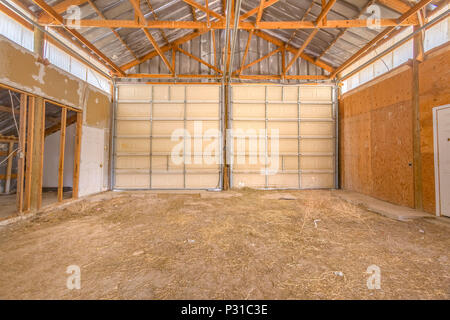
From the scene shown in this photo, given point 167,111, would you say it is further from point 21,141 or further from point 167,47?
point 21,141

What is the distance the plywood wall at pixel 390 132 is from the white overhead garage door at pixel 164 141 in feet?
18.1

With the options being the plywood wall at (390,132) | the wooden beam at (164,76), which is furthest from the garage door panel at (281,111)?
the wooden beam at (164,76)

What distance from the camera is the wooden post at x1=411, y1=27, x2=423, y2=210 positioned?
482 centimetres

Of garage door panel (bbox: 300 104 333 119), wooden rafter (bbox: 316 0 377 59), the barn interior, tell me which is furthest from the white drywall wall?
wooden rafter (bbox: 316 0 377 59)

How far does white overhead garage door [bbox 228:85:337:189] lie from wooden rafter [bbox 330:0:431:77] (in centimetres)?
115

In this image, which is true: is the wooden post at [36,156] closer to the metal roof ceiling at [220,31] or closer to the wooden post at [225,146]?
the metal roof ceiling at [220,31]

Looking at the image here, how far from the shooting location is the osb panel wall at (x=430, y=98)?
14.1 ft

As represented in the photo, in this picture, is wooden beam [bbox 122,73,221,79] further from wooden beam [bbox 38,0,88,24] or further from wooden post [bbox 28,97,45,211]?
wooden post [bbox 28,97,45,211]

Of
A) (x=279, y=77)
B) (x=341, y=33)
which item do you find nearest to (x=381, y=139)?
(x=341, y=33)

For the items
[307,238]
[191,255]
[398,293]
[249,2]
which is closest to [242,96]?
[249,2]

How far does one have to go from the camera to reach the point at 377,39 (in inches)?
240

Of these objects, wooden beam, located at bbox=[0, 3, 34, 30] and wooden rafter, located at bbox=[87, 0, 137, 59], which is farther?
wooden rafter, located at bbox=[87, 0, 137, 59]

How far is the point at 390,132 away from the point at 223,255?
6.39 metres
